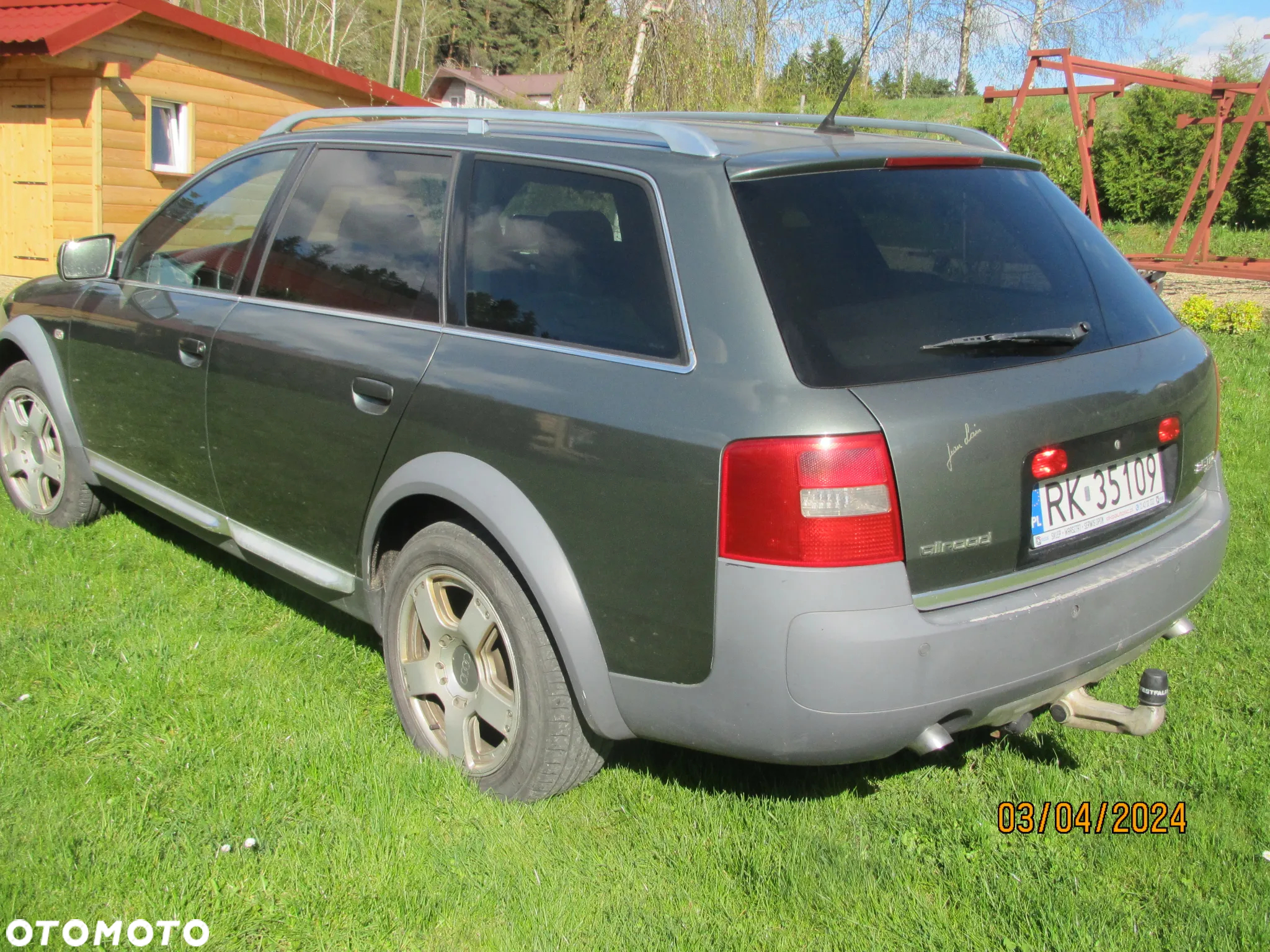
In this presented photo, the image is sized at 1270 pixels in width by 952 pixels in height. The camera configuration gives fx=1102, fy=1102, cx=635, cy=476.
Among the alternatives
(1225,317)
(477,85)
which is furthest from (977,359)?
(477,85)

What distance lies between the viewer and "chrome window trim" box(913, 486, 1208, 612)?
7.84 ft

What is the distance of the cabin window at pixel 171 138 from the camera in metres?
16.0

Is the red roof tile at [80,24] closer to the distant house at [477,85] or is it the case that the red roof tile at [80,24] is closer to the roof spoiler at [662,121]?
the roof spoiler at [662,121]

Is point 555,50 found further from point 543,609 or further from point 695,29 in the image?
point 543,609

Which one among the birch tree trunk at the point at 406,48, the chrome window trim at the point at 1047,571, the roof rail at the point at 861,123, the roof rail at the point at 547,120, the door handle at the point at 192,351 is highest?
the birch tree trunk at the point at 406,48

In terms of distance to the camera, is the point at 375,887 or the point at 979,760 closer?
the point at 375,887

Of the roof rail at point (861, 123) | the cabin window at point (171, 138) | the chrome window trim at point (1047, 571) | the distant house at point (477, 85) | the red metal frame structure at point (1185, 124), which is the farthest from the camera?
the distant house at point (477, 85)

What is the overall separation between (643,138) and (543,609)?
1227 mm

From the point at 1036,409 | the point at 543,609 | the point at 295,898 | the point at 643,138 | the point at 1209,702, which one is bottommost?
the point at 295,898

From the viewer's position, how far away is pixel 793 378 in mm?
2338

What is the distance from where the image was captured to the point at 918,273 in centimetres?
261

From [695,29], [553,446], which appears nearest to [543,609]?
[553,446]

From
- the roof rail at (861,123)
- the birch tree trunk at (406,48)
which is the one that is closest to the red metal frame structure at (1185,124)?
the roof rail at (861,123)
